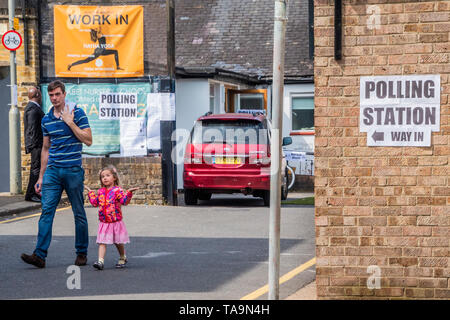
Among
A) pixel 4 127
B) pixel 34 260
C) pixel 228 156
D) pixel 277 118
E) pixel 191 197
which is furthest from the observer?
pixel 4 127

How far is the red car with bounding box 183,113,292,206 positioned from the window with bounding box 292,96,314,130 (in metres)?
10.3

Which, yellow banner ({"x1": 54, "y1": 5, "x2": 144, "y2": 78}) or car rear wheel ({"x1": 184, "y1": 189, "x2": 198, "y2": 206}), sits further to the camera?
car rear wheel ({"x1": 184, "y1": 189, "x2": 198, "y2": 206})

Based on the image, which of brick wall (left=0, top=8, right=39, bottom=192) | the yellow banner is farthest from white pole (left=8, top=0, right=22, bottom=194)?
the yellow banner

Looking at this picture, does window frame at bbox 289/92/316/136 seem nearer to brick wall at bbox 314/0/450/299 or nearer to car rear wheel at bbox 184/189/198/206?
car rear wheel at bbox 184/189/198/206

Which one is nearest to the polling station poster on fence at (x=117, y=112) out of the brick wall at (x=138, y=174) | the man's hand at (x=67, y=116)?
the brick wall at (x=138, y=174)

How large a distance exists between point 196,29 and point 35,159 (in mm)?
14592

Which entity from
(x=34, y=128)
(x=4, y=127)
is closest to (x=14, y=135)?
(x=34, y=128)

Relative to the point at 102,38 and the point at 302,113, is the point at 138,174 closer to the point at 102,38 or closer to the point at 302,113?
the point at 102,38

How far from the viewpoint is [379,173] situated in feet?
24.4

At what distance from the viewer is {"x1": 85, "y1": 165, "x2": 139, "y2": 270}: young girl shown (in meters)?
9.66

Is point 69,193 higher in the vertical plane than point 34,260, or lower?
higher

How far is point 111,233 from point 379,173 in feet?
11.1
